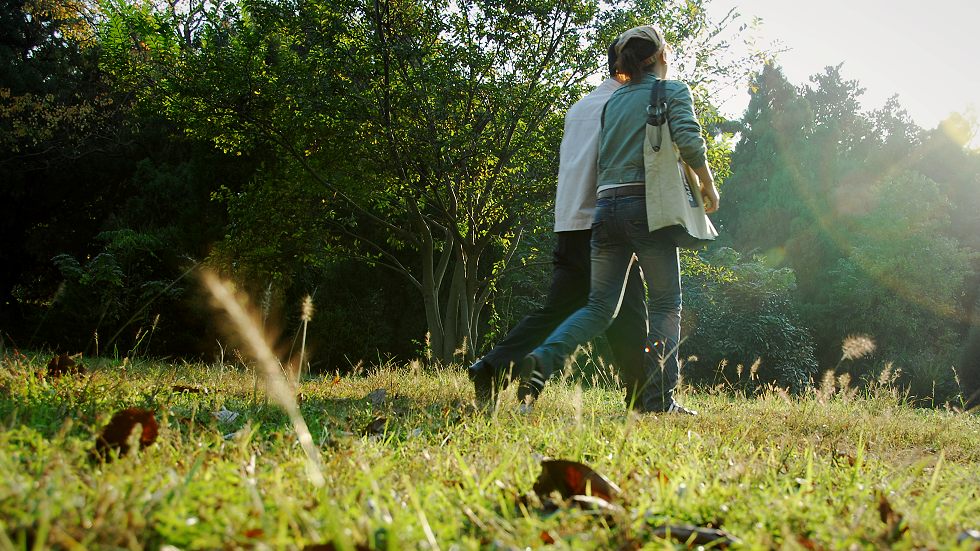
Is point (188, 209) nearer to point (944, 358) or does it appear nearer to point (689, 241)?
point (689, 241)

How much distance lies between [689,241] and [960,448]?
5.23 ft

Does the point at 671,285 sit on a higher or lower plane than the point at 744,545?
higher

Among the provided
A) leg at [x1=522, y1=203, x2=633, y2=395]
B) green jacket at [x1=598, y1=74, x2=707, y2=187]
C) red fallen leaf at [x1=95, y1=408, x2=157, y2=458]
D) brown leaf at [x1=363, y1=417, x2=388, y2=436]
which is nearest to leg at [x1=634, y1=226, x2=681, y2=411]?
leg at [x1=522, y1=203, x2=633, y2=395]

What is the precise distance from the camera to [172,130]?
57.0 ft

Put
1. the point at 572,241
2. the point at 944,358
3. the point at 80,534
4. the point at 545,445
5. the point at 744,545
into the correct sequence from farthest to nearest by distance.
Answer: the point at 944,358 < the point at 572,241 < the point at 545,445 < the point at 744,545 < the point at 80,534

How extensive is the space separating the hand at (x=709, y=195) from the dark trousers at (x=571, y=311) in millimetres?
500

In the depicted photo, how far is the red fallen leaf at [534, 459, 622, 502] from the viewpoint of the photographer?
1492 millimetres

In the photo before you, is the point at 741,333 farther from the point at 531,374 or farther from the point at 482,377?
the point at 531,374

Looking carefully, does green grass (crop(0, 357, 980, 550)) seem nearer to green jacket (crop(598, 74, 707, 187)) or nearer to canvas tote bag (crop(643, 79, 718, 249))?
canvas tote bag (crop(643, 79, 718, 249))

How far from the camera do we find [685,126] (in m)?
3.57

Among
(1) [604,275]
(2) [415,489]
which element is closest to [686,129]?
(1) [604,275]

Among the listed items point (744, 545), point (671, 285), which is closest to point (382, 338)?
point (671, 285)

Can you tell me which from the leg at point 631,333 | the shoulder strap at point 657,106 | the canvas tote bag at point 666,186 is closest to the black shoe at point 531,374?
the leg at point 631,333

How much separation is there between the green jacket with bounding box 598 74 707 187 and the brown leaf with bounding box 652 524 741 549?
2540mm
